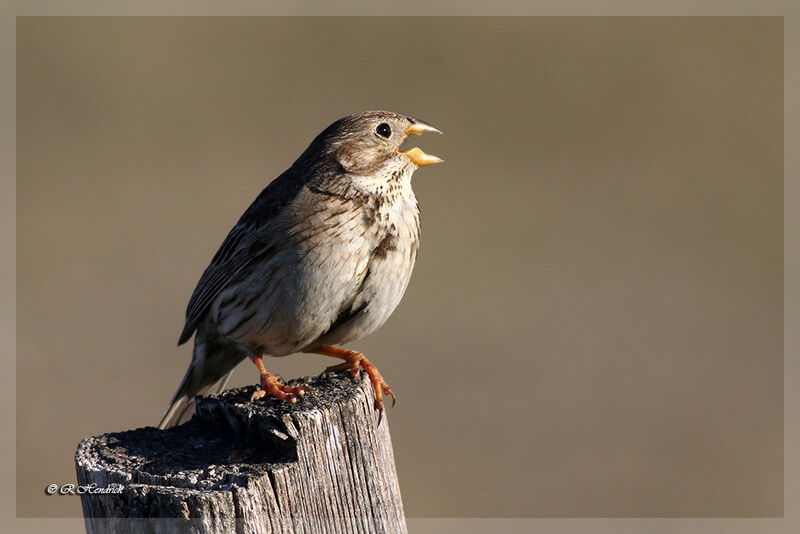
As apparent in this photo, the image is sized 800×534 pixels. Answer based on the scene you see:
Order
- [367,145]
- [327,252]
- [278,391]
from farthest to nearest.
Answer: [367,145] < [327,252] < [278,391]

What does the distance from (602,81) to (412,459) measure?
27.9 ft

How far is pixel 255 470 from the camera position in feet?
13.2

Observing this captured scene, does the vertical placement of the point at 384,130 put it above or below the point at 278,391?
above

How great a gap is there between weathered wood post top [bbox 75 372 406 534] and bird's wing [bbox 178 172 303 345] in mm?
1418

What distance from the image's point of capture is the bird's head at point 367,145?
6.19m

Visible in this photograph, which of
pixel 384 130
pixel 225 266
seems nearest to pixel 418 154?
pixel 384 130

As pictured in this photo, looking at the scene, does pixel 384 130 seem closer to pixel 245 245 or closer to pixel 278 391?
pixel 245 245

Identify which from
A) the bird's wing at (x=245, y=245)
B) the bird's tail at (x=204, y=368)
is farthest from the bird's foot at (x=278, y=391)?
the bird's tail at (x=204, y=368)

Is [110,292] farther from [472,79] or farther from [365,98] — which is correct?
[472,79]

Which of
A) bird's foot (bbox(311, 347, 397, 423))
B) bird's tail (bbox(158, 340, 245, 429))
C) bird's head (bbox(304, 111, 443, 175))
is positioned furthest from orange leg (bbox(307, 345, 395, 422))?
bird's head (bbox(304, 111, 443, 175))

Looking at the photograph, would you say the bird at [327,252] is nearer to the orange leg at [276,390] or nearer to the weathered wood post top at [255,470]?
the orange leg at [276,390]

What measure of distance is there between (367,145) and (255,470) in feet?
8.38

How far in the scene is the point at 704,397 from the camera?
41.5 ft

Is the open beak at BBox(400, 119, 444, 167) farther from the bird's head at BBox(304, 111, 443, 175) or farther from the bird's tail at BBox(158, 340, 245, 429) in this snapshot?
the bird's tail at BBox(158, 340, 245, 429)
